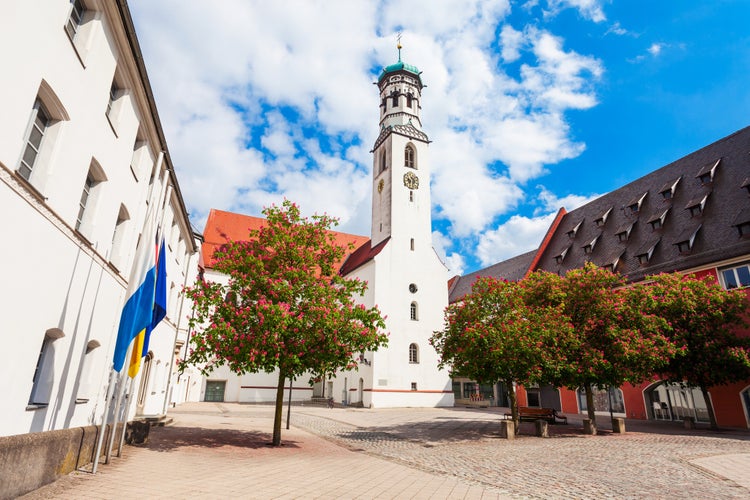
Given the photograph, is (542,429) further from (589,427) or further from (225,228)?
(225,228)

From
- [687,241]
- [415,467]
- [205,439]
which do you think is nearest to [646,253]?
[687,241]

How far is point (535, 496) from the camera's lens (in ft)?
26.0

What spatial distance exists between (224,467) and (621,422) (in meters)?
18.2

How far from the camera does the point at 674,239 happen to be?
27.8 metres

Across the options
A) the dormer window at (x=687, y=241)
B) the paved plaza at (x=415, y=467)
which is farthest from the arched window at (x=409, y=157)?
the paved plaza at (x=415, y=467)

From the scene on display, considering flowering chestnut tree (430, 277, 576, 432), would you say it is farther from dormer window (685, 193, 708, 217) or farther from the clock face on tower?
the clock face on tower

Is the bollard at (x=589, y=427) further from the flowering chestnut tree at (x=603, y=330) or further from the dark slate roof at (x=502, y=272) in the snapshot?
the dark slate roof at (x=502, y=272)

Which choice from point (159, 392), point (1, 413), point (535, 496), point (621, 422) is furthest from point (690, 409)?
point (1, 413)

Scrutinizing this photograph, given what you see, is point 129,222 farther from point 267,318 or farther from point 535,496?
point 535,496

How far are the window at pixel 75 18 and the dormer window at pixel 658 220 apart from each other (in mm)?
33710

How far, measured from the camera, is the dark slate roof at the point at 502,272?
41.4m

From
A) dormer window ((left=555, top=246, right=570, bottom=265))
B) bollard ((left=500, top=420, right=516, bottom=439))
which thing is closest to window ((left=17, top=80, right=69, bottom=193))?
bollard ((left=500, top=420, right=516, bottom=439))

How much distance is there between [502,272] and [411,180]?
14405 millimetres

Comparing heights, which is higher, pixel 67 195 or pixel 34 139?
pixel 34 139
